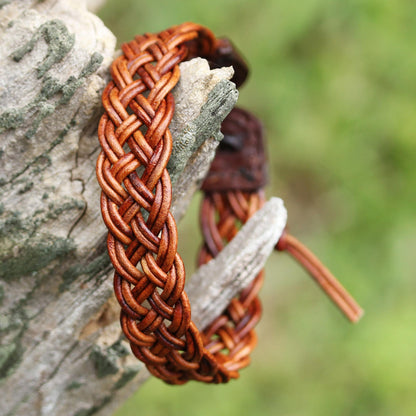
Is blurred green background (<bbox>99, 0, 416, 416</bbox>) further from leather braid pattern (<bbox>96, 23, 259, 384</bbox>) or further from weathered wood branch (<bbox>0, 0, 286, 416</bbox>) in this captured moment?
leather braid pattern (<bbox>96, 23, 259, 384</bbox>)

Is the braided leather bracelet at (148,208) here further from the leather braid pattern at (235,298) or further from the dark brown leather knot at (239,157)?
the dark brown leather knot at (239,157)

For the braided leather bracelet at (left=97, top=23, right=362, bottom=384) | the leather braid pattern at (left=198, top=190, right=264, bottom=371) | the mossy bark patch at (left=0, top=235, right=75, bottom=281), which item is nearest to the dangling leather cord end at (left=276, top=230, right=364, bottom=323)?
the leather braid pattern at (left=198, top=190, right=264, bottom=371)

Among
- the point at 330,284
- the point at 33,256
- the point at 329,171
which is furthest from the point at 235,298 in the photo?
the point at 329,171

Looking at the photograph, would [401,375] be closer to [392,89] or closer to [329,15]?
[392,89]

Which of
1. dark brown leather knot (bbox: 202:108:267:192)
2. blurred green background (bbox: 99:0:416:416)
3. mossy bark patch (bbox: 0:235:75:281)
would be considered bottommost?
blurred green background (bbox: 99:0:416:416)

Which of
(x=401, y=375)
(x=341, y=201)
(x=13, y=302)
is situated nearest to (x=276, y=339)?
(x=401, y=375)

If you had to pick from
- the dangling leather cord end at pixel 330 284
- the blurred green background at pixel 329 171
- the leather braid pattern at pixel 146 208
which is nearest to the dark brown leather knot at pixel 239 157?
the dangling leather cord end at pixel 330 284
